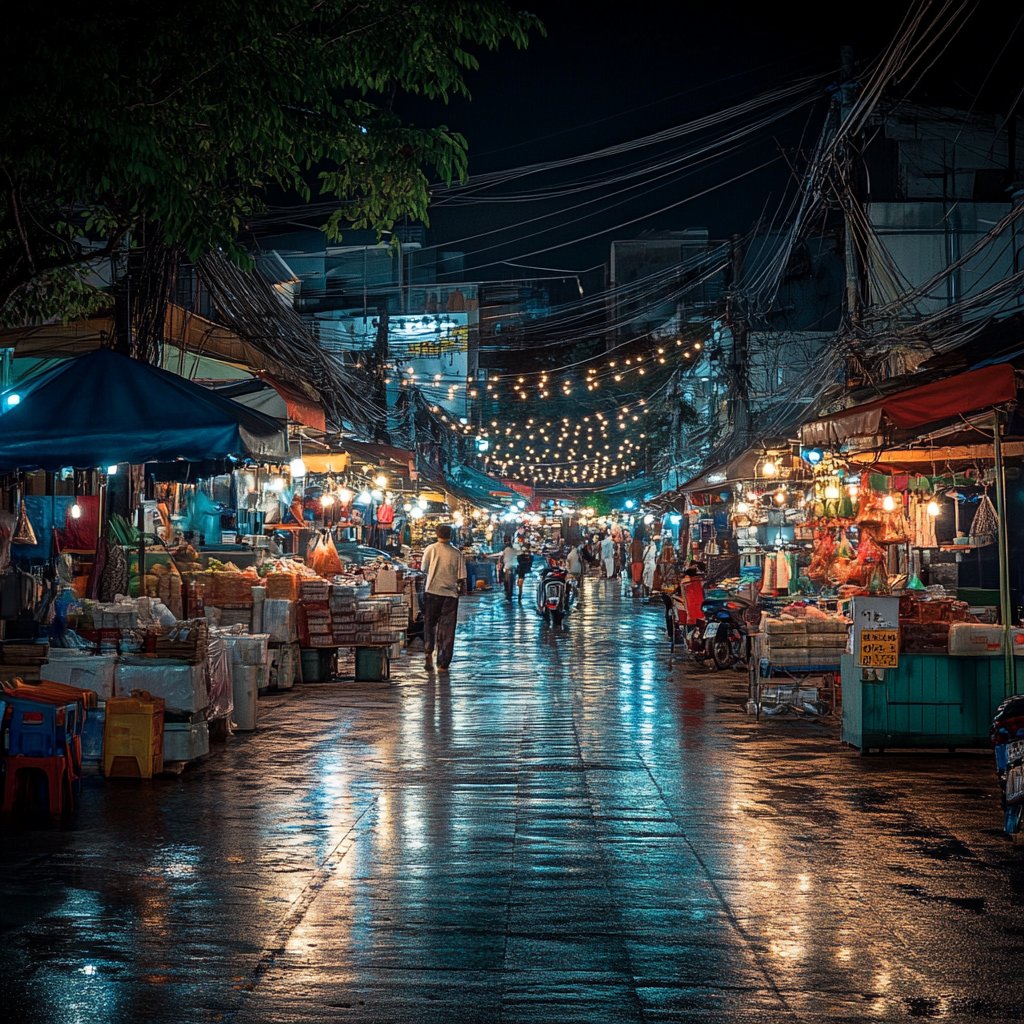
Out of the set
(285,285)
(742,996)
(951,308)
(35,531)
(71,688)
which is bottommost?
(742,996)

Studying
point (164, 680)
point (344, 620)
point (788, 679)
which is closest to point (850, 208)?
point (788, 679)

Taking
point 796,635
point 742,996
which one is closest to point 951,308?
point 796,635

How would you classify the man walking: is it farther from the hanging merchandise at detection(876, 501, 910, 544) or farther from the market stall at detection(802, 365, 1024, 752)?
the hanging merchandise at detection(876, 501, 910, 544)

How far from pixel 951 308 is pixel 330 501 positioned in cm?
1307

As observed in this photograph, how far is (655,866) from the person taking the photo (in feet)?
24.9

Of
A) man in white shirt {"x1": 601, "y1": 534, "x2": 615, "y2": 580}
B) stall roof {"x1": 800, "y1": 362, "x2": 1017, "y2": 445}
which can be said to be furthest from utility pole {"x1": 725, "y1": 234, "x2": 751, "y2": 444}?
man in white shirt {"x1": 601, "y1": 534, "x2": 615, "y2": 580}

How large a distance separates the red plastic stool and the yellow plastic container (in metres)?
1.03

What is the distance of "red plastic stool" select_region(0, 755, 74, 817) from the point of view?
909 centimetres

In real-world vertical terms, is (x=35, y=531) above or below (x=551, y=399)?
below

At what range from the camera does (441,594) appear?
19.9m

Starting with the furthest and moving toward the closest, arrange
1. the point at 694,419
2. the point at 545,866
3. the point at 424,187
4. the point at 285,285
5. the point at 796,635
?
the point at 694,419
the point at 285,285
the point at 796,635
the point at 424,187
the point at 545,866

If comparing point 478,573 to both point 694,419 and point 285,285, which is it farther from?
point 285,285

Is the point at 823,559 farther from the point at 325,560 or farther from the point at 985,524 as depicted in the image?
the point at 325,560

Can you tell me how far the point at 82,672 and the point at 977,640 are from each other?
7896 mm
